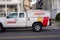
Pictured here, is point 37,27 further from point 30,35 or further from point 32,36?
point 32,36

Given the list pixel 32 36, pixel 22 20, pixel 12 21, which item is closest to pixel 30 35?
pixel 32 36

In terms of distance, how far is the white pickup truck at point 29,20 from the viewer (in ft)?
61.0

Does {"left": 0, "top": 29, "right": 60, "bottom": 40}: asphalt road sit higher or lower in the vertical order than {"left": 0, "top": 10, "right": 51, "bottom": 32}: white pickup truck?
lower

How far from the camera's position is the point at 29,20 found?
18.6 metres

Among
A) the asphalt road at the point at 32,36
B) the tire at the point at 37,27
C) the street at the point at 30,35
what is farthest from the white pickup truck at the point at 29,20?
the asphalt road at the point at 32,36

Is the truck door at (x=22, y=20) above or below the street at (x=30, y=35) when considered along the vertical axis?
above

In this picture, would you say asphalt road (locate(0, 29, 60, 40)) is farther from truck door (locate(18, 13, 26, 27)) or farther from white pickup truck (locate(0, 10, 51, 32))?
truck door (locate(18, 13, 26, 27))

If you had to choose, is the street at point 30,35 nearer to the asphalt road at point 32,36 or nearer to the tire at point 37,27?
the asphalt road at point 32,36

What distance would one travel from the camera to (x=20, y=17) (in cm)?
1873

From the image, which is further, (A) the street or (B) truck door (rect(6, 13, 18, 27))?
(B) truck door (rect(6, 13, 18, 27))

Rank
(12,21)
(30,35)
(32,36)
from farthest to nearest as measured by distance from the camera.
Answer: (12,21) → (30,35) → (32,36)

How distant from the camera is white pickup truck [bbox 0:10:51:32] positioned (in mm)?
18578

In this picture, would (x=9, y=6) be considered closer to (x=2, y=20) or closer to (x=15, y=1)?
(x=15, y=1)

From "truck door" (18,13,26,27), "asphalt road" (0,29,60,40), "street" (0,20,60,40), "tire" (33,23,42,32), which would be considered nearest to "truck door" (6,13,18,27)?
"truck door" (18,13,26,27)
